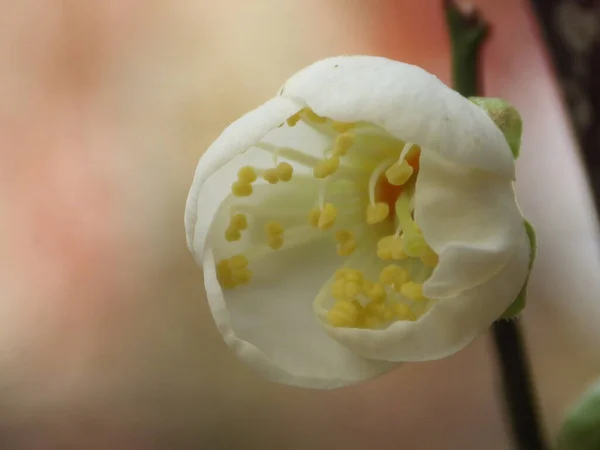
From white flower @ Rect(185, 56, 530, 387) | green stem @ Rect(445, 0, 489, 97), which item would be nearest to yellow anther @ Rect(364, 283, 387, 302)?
white flower @ Rect(185, 56, 530, 387)

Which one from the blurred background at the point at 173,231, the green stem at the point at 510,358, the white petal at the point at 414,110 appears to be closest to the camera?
the white petal at the point at 414,110

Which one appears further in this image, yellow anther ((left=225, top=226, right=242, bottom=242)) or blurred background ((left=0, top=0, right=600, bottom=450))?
blurred background ((left=0, top=0, right=600, bottom=450))

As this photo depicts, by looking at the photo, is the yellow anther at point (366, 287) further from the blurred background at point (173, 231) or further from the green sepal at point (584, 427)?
the blurred background at point (173, 231)

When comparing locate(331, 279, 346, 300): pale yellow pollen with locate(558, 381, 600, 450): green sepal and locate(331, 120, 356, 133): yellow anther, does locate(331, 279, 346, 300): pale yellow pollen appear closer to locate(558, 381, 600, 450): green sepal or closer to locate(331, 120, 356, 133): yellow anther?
locate(331, 120, 356, 133): yellow anther

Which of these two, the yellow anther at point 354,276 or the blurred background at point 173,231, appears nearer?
the yellow anther at point 354,276

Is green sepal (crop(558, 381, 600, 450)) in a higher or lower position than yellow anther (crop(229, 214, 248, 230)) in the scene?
lower

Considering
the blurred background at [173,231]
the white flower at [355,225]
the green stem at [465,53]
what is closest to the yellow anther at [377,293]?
the white flower at [355,225]

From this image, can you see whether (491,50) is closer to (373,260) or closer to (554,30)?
(554,30)
